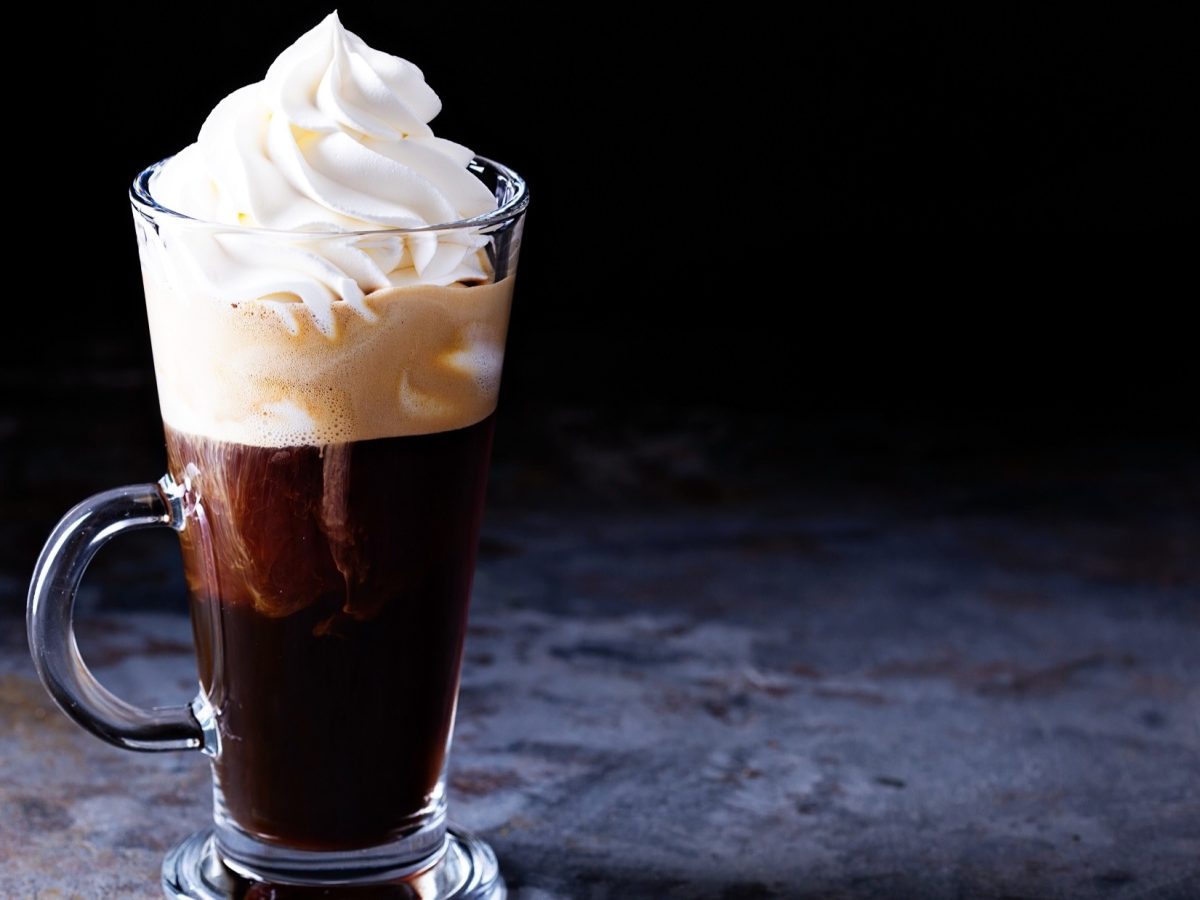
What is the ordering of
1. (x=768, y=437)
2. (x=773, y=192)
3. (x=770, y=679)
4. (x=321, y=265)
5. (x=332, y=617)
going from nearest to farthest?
(x=321, y=265), (x=332, y=617), (x=770, y=679), (x=768, y=437), (x=773, y=192)

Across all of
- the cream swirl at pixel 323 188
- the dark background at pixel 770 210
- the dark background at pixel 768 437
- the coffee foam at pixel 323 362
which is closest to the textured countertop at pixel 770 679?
the dark background at pixel 768 437

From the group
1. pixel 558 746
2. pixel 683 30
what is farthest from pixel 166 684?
pixel 683 30

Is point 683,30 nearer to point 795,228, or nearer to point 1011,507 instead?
point 795,228

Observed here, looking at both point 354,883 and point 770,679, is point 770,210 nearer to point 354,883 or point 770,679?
point 770,679

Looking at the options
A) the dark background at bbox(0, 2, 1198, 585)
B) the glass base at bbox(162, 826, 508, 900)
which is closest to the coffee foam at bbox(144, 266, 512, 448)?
the glass base at bbox(162, 826, 508, 900)

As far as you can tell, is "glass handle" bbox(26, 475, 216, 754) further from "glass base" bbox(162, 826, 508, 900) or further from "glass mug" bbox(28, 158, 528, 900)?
"glass base" bbox(162, 826, 508, 900)

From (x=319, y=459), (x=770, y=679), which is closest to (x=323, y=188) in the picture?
(x=319, y=459)

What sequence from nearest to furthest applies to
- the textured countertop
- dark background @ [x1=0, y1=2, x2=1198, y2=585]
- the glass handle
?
the glass handle, the textured countertop, dark background @ [x1=0, y1=2, x2=1198, y2=585]
